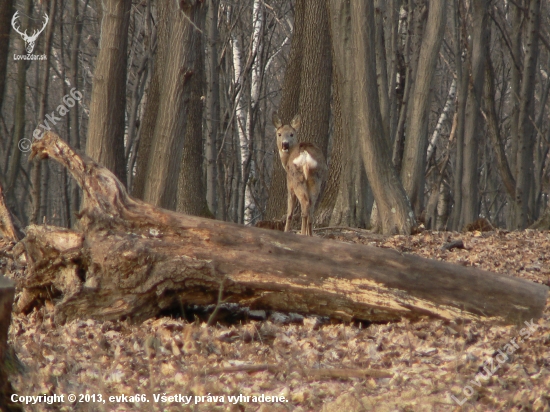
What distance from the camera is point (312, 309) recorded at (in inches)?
218

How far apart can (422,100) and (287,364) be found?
25.7 feet

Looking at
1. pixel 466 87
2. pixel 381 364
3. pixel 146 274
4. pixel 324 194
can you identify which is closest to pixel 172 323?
pixel 146 274

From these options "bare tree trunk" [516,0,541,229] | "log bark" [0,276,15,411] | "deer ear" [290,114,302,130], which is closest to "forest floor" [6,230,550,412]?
"log bark" [0,276,15,411]

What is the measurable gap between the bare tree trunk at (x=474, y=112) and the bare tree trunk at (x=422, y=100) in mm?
4243

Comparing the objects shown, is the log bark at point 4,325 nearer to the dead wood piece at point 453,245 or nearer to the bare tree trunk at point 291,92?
the dead wood piece at point 453,245

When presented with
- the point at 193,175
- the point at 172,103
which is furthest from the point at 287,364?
the point at 193,175

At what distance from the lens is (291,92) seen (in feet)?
44.1

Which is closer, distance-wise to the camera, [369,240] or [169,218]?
[169,218]

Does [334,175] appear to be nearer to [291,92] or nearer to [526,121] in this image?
[291,92]

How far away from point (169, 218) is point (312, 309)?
1.35 metres

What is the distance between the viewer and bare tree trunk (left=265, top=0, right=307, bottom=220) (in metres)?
13.1

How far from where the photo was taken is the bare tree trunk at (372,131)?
10.2 metres

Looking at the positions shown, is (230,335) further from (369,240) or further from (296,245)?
(369,240)

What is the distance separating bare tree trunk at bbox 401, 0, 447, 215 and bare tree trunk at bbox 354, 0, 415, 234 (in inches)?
52.2
